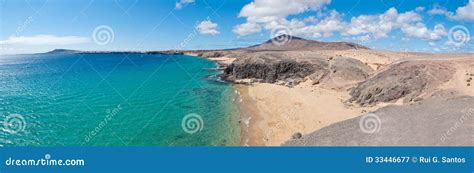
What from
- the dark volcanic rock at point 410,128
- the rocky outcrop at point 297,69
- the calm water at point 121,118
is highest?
the rocky outcrop at point 297,69

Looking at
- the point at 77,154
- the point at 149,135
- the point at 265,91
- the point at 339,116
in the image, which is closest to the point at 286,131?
the point at 339,116

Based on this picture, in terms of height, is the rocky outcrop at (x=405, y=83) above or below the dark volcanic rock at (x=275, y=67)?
below

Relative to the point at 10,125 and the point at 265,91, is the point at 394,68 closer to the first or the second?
the point at 265,91

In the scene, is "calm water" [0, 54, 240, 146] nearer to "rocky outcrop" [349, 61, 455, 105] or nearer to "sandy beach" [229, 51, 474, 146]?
"sandy beach" [229, 51, 474, 146]

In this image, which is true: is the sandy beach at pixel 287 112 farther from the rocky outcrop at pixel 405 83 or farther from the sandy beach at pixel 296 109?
the rocky outcrop at pixel 405 83

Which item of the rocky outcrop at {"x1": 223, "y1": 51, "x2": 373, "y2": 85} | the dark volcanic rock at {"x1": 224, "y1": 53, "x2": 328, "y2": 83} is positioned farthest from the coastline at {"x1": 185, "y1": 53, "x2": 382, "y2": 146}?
the dark volcanic rock at {"x1": 224, "y1": 53, "x2": 328, "y2": 83}

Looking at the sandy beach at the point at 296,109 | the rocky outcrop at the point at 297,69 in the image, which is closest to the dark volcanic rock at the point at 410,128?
the sandy beach at the point at 296,109

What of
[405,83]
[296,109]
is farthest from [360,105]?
[296,109]

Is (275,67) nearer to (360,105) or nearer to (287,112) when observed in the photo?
(287,112)
